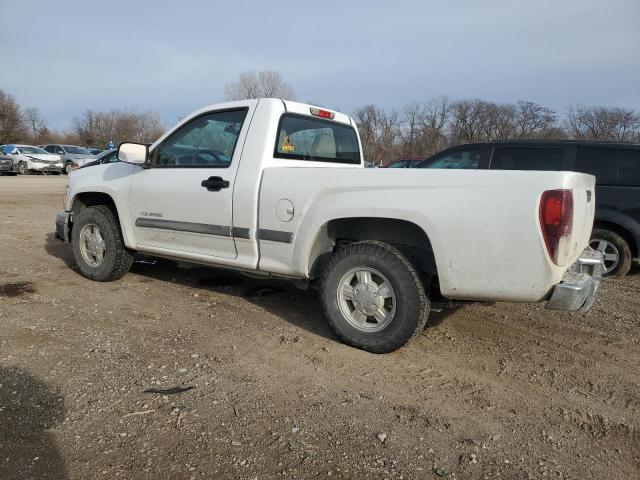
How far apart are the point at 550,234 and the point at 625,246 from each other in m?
3.91

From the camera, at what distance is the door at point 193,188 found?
4266 millimetres

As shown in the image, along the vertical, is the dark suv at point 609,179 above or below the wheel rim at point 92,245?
above

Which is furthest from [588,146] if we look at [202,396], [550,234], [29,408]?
[29,408]

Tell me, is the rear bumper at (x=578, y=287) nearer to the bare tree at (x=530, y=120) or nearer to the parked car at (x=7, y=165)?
the parked car at (x=7, y=165)

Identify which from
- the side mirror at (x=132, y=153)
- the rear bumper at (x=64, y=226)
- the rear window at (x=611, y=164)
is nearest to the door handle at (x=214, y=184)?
the side mirror at (x=132, y=153)

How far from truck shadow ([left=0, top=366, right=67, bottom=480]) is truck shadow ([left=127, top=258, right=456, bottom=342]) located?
198 centimetres

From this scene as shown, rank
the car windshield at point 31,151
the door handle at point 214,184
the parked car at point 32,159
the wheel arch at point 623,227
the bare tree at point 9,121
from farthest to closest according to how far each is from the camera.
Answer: the bare tree at point 9,121 → the car windshield at point 31,151 → the parked car at point 32,159 → the wheel arch at point 623,227 → the door handle at point 214,184

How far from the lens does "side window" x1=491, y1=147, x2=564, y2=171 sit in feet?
21.1

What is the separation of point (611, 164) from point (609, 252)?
110 cm


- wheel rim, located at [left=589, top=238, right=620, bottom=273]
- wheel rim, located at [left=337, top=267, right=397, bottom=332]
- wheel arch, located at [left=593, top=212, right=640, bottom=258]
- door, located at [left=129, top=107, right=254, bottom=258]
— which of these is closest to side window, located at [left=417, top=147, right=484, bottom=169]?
wheel arch, located at [left=593, top=212, right=640, bottom=258]

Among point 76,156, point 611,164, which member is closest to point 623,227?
point 611,164

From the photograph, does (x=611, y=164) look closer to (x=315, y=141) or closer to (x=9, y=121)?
(x=315, y=141)

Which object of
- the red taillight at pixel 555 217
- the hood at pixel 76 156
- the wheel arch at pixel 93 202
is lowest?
the hood at pixel 76 156

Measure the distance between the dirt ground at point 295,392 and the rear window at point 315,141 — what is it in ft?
4.82
